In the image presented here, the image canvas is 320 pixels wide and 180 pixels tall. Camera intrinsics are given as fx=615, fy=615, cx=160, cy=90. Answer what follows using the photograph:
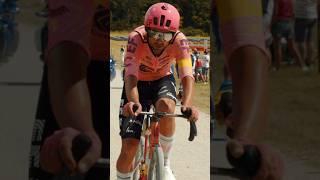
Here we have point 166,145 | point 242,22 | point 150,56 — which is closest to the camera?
point 242,22

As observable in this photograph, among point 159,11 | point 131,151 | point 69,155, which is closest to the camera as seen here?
point 69,155

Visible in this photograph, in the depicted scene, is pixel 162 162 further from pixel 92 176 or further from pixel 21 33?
pixel 21 33

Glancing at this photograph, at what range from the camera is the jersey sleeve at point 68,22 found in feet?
5.88

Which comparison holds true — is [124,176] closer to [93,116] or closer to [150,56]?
[150,56]

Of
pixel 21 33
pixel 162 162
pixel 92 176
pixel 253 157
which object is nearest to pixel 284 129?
pixel 253 157

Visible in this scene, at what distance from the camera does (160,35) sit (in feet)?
8.01

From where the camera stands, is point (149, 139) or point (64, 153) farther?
point (149, 139)

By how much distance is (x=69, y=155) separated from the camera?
1.79 metres

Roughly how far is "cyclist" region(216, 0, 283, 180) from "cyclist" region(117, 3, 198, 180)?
0.56m

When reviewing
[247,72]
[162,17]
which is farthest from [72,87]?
[162,17]

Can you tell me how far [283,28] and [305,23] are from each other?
0.22 feet

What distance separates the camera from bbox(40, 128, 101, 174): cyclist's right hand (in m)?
1.79

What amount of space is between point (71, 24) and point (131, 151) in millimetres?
1018

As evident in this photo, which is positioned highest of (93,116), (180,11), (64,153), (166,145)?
(180,11)
